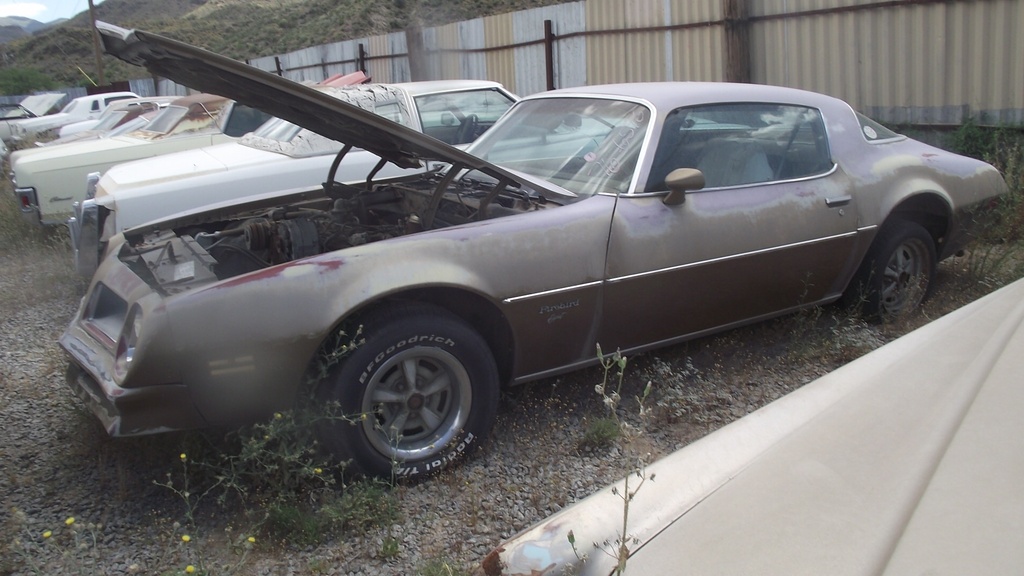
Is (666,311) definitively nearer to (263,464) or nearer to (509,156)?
(509,156)

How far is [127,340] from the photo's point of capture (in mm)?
3166

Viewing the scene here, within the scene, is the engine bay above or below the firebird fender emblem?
above

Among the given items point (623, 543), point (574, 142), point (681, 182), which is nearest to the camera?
point (623, 543)

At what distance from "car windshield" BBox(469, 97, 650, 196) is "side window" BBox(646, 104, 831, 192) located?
0.15 m

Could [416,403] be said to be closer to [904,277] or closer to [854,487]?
[854,487]

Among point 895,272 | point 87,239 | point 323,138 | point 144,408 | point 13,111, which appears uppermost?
point 13,111

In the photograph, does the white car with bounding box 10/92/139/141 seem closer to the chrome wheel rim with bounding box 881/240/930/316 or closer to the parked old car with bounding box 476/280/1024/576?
the chrome wheel rim with bounding box 881/240/930/316

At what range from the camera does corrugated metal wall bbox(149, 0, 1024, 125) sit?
752 cm

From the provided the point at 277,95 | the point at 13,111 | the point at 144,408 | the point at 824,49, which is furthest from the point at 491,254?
the point at 13,111

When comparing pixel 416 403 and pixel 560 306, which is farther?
pixel 560 306

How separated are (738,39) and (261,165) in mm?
5566

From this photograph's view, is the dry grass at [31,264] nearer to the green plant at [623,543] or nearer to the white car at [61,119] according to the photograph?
the green plant at [623,543]

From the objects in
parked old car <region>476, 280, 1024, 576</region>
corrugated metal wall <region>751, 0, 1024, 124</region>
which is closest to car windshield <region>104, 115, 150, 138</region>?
corrugated metal wall <region>751, 0, 1024, 124</region>

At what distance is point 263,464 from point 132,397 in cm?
51
